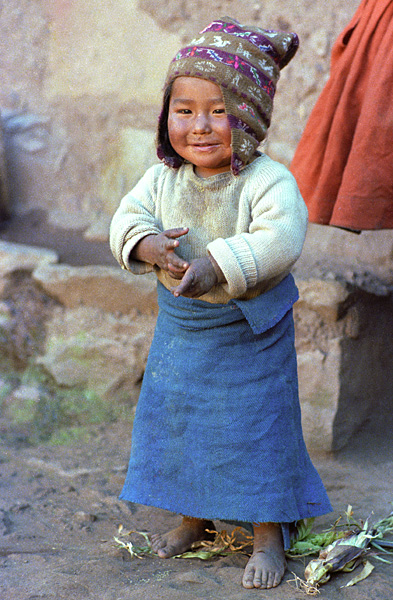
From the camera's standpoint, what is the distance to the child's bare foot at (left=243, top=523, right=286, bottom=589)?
176 cm

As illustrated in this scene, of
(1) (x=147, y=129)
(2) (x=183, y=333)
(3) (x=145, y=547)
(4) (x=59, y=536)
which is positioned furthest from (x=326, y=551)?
(1) (x=147, y=129)

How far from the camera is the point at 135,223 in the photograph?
1818 mm

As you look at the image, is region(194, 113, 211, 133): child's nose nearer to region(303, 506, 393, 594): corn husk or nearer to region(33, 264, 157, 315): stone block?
region(303, 506, 393, 594): corn husk

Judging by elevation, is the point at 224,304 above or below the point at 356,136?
below

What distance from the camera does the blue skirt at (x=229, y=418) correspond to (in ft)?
5.93

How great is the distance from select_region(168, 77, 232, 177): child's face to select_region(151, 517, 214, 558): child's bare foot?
3.61 feet

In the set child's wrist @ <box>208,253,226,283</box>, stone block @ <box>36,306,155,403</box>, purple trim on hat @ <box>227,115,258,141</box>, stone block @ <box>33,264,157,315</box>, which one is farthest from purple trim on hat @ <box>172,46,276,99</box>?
stone block @ <box>36,306,155,403</box>

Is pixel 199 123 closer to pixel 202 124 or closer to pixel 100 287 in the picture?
pixel 202 124

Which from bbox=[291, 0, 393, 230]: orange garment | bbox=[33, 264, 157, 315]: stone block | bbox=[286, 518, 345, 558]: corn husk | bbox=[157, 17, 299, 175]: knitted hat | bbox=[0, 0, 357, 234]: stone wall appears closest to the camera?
bbox=[157, 17, 299, 175]: knitted hat

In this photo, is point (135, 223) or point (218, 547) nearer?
point (135, 223)

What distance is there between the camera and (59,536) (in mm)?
2199

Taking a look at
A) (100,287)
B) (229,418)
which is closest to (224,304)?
(229,418)

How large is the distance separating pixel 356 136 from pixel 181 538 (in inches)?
56.1

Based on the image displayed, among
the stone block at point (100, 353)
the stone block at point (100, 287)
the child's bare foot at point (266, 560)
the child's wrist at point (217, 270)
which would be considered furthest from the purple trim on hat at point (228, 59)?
the stone block at point (100, 353)
